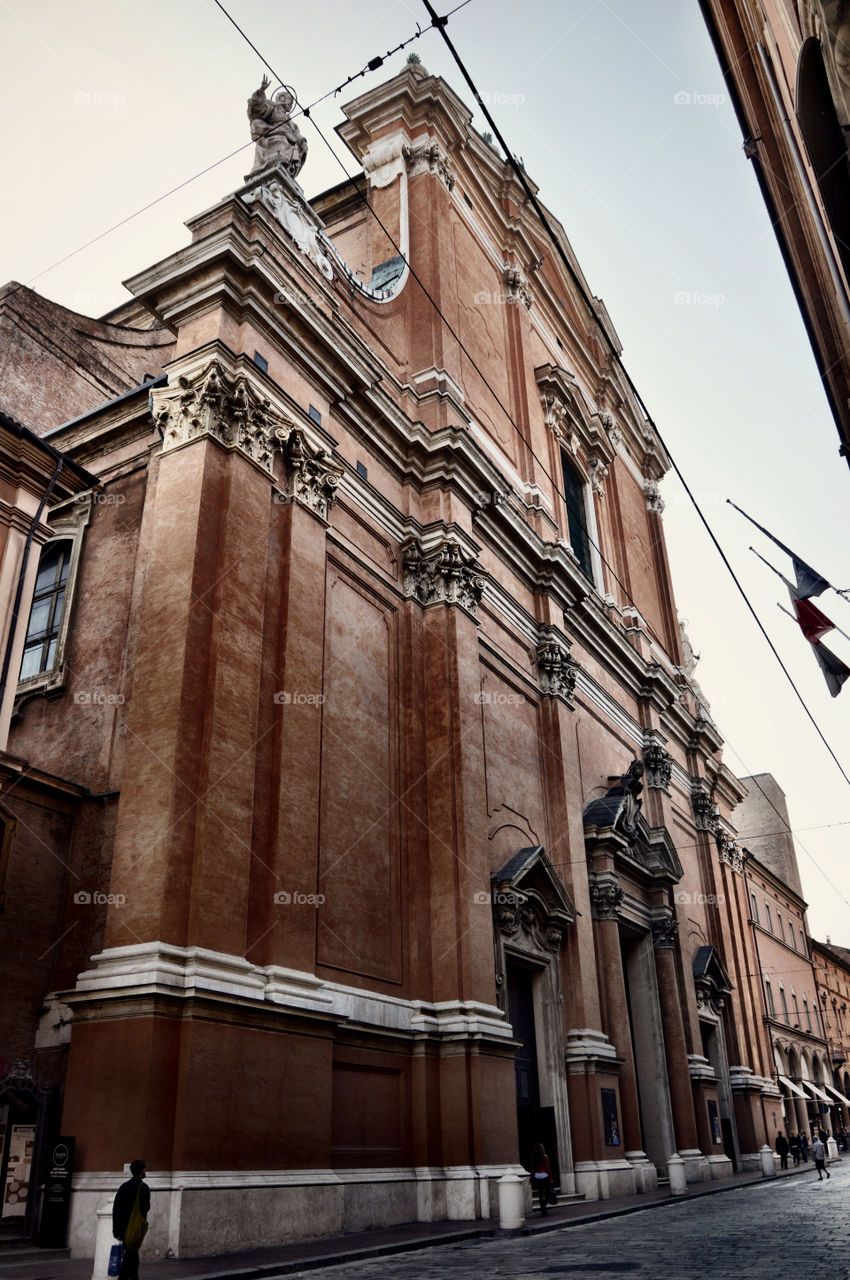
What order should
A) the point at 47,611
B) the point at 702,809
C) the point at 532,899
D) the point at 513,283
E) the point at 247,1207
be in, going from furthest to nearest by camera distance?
1. the point at 702,809
2. the point at 513,283
3. the point at 532,899
4. the point at 47,611
5. the point at 247,1207

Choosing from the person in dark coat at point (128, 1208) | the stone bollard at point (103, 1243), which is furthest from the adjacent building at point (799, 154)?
the stone bollard at point (103, 1243)

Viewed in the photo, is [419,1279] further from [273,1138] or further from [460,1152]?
[460,1152]

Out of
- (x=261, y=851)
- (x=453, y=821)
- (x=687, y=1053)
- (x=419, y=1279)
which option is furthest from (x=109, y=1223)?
(x=687, y=1053)

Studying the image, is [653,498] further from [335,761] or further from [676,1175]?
[335,761]

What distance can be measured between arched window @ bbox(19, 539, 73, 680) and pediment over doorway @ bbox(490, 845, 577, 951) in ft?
23.0

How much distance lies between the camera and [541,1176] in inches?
539

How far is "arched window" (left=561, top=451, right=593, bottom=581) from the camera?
24.0m

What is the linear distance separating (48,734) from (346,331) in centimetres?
698

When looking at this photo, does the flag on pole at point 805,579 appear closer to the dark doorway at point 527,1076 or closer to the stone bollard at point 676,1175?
the dark doorway at point 527,1076

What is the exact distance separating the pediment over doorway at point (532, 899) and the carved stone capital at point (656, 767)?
8133 millimetres

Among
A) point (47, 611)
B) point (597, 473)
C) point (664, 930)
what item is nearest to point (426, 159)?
point (597, 473)

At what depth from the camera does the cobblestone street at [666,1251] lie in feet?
24.2

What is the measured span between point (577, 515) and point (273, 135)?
39.5 feet

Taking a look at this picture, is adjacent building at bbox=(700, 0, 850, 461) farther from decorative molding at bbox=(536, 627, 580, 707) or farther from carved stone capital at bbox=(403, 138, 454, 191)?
carved stone capital at bbox=(403, 138, 454, 191)
